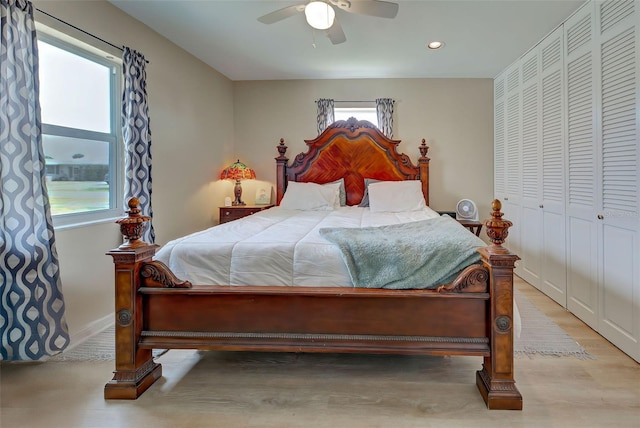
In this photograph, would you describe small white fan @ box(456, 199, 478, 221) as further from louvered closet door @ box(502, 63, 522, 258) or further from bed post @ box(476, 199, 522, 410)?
bed post @ box(476, 199, 522, 410)

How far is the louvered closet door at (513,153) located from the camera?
3.95 meters

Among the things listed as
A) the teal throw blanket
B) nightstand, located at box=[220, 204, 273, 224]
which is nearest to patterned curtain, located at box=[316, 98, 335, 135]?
nightstand, located at box=[220, 204, 273, 224]

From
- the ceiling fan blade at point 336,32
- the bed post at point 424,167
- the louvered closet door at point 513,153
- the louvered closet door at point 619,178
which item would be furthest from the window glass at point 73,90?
the louvered closet door at point 513,153

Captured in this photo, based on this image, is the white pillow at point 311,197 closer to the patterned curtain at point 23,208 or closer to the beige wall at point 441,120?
the beige wall at point 441,120

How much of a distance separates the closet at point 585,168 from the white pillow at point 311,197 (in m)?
2.08

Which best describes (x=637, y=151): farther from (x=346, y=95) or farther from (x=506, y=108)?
(x=346, y=95)

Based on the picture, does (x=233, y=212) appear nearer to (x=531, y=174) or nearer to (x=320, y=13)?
(x=320, y=13)

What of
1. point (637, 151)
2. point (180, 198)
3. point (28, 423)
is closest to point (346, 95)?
point (180, 198)

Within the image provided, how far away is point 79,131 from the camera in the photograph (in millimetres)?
2586

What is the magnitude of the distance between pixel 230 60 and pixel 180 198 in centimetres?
167

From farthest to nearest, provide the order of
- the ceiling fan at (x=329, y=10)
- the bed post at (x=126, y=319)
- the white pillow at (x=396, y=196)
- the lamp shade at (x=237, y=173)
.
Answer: the lamp shade at (x=237, y=173)
the white pillow at (x=396, y=196)
the ceiling fan at (x=329, y=10)
the bed post at (x=126, y=319)

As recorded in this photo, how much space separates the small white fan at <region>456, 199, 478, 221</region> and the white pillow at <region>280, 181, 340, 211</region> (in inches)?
60.3

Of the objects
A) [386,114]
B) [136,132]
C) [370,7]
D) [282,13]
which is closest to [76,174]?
[136,132]

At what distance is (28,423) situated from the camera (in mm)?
1625
